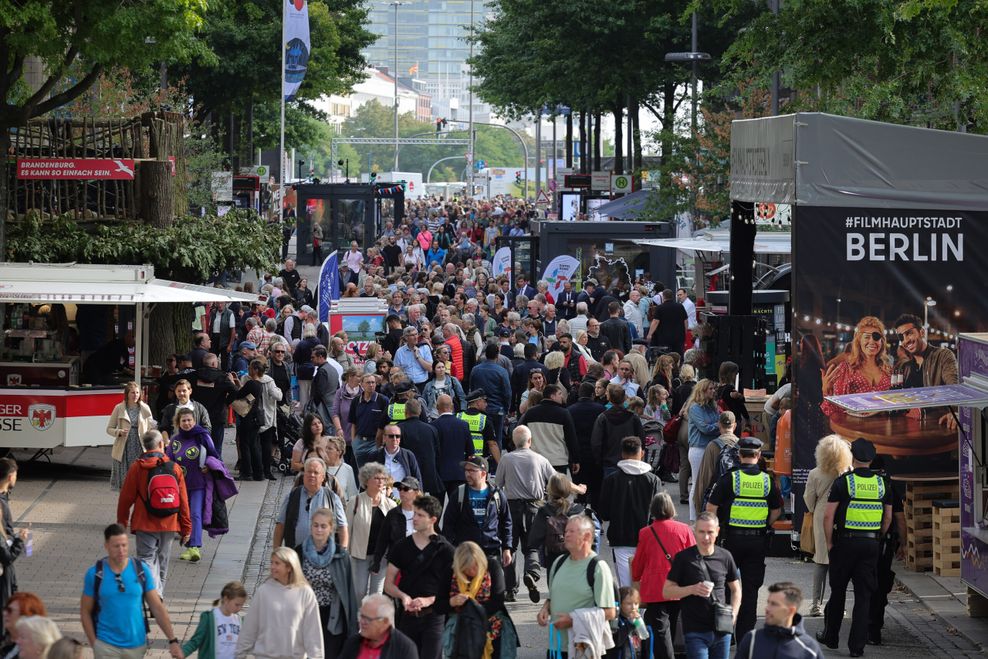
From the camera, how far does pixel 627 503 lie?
11.9m

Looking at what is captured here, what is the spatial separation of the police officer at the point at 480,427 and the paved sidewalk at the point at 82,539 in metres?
2.40

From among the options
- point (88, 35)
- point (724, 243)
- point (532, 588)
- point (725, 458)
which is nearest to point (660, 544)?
point (532, 588)

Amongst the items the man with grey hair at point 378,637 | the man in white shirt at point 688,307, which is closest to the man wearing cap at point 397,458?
the man with grey hair at point 378,637

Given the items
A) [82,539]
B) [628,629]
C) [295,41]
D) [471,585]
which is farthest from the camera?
[295,41]

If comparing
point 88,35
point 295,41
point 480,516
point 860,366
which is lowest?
point 480,516

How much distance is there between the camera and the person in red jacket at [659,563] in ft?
33.9

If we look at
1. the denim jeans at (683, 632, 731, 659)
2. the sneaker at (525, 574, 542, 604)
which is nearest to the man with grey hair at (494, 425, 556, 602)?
the sneaker at (525, 574, 542, 604)

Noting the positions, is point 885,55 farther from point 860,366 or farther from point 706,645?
point 706,645

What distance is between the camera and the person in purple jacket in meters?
13.9

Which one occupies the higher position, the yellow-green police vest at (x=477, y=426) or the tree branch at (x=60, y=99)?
the tree branch at (x=60, y=99)

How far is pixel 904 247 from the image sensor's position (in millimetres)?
14234

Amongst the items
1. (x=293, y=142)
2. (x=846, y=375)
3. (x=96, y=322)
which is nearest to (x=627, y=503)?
(x=846, y=375)

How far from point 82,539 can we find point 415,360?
5333 mm

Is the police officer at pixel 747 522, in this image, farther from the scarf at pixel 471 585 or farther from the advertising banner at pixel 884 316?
the advertising banner at pixel 884 316
